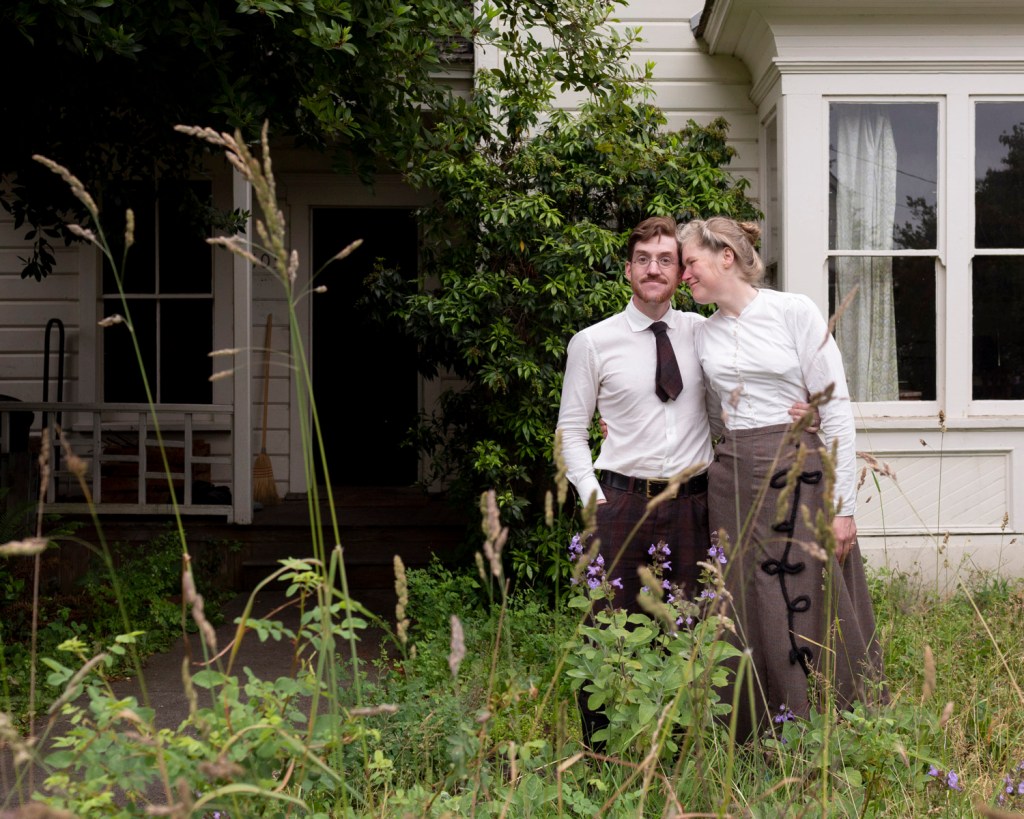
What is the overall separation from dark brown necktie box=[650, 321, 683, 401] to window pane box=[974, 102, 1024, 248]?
13.2ft

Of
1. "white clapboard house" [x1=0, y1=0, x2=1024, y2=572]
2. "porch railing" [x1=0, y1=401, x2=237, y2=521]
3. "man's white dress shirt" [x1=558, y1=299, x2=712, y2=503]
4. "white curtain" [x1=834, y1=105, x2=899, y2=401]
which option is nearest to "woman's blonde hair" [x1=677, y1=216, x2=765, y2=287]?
"man's white dress shirt" [x1=558, y1=299, x2=712, y2=503]

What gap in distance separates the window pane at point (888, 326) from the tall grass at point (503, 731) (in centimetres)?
211

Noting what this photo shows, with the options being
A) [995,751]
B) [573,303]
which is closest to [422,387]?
[573,303]

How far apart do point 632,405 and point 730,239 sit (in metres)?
0.63

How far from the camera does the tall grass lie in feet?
5.02

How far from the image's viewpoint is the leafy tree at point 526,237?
6062 millimetres

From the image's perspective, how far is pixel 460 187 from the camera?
20.7ft

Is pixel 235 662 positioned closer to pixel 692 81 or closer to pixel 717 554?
pixel 717 554

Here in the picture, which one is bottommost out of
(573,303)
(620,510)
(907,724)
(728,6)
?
(907,724)

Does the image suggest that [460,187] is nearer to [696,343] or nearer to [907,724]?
[696,343]

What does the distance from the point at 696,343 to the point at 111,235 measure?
4.93 metres

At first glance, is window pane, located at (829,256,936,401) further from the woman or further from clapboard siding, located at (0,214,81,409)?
clapboard siding, located at (0,214,81,409)

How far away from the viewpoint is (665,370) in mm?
3436

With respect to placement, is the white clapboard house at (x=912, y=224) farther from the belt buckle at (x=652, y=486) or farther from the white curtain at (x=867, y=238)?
the belt buckle at (x=652, y=486)
